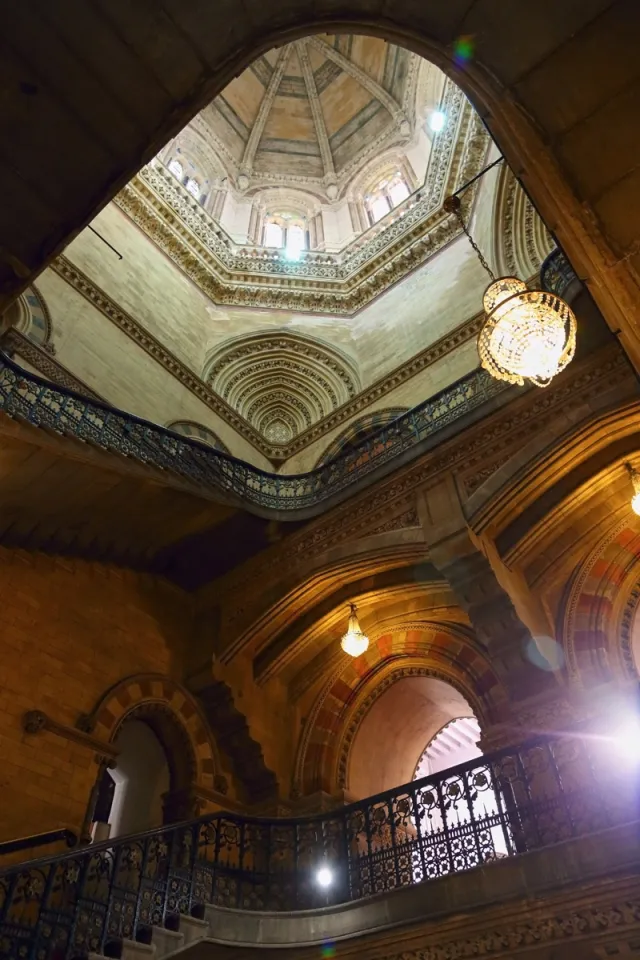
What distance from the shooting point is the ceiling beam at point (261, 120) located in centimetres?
2117

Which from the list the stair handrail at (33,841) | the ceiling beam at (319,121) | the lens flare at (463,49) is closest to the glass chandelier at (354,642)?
the stair handrail at (33,841)

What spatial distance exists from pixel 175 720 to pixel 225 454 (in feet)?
12.0

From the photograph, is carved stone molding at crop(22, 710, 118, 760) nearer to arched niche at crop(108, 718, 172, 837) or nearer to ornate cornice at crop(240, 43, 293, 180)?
arched niche at crop(108, 718, 172, 837)

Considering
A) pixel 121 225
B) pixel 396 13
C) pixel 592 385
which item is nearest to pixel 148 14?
pixel 396 13

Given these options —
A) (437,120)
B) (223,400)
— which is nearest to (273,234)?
(437,120)

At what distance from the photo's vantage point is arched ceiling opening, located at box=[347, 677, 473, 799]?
955 centimetres

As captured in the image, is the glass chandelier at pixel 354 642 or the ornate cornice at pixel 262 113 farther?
the ornate cornice at pixel 262 113

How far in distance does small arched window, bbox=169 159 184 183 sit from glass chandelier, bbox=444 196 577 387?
15.8m

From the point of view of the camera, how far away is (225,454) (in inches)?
391

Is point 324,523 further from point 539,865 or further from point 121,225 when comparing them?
point 121,225

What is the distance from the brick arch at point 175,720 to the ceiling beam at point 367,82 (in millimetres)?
17176

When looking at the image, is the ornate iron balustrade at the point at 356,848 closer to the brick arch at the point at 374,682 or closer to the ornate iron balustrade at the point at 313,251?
the brick arch at the point at 374,682

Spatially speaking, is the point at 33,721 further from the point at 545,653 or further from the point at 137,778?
the point at 545,653

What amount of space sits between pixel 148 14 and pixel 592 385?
6020mm
